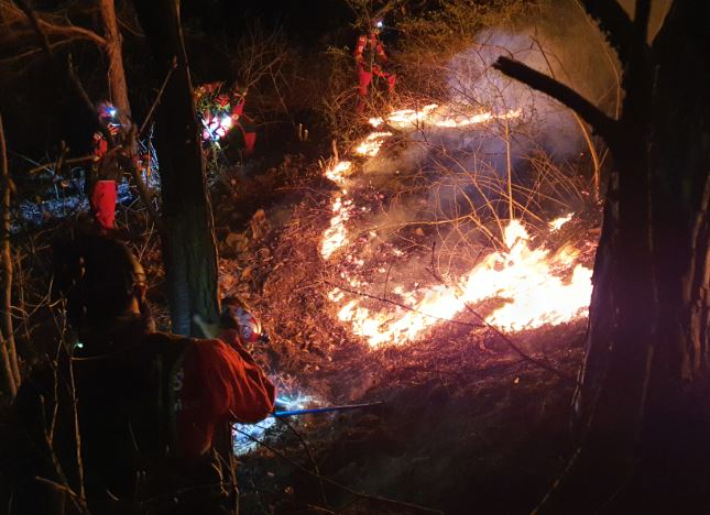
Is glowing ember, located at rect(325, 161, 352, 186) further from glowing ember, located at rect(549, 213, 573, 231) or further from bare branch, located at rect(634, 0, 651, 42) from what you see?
bare branch, located at rect(634, 0, 651, 42)

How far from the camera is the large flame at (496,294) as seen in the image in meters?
7.20

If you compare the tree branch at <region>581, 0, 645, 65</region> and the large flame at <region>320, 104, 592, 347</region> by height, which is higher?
the large flame at <region>320, 104, 592, 347</region>

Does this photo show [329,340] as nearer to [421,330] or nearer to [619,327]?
[421,330]

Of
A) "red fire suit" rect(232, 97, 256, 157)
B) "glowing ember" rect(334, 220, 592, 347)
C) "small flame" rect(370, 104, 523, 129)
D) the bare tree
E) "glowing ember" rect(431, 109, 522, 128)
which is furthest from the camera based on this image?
"red fire suit" rect(232, 97, 256, 157)

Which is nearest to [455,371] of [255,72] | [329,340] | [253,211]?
[329,340]

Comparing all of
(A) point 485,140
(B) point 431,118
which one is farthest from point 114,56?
(A) point 485,140

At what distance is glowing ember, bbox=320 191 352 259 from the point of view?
10.1 metres

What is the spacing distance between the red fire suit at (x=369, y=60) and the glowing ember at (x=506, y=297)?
5.30 metres

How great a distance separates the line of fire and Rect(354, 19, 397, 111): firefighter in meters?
0.08

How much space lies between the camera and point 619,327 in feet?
9.55

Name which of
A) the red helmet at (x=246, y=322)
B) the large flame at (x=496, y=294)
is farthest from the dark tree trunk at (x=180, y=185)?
the large flame at (x=496, y=294)

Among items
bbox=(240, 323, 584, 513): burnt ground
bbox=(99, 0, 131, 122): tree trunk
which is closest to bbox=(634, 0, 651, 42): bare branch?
bbox=(240, 323, 584, 513): burnt ground

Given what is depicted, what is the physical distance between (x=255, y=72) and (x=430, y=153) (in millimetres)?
5704

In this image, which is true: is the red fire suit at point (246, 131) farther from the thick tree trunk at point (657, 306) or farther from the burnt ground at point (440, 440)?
the thick tree trunk at point (657, 306)
